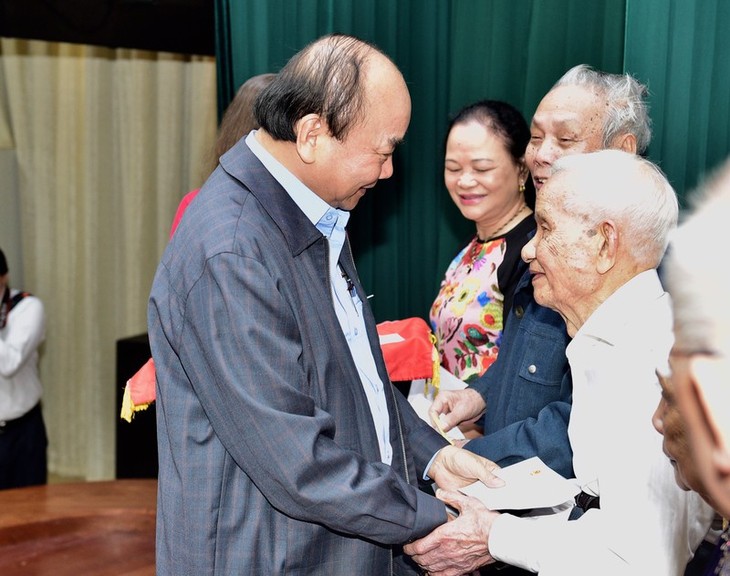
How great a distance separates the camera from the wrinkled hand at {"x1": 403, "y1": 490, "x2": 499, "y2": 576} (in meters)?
1.73

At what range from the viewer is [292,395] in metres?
1.49

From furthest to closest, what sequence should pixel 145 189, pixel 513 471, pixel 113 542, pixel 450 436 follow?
pixel 145 189 < pixel 113 542 < pixel 450 436 < pixel 513 471

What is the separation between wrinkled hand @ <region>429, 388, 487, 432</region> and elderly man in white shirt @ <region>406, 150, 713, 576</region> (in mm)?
474

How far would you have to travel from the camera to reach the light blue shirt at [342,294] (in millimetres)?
1651

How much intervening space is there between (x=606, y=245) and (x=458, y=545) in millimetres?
636

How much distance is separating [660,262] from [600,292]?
5.7 inches

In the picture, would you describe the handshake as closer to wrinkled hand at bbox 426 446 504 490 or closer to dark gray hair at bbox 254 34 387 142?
wrinkled hand at bbox 426 446 504 490

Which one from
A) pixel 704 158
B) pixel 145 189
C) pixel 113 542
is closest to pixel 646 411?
pixel 704 158

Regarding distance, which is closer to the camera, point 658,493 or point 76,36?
point 658,493

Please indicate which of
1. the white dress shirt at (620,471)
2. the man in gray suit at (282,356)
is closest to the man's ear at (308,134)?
the man in gray suit at (282,356)

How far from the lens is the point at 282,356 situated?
1480mm

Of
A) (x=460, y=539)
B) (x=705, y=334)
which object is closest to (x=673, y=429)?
(x=705, y=334)

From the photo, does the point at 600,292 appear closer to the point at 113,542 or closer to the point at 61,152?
the point at 113,542

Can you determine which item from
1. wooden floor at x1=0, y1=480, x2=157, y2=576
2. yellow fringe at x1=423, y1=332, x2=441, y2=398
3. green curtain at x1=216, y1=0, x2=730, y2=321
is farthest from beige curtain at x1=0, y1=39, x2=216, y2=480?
yellow fringe at x1=423, y1=332, x2=441, y2=398
